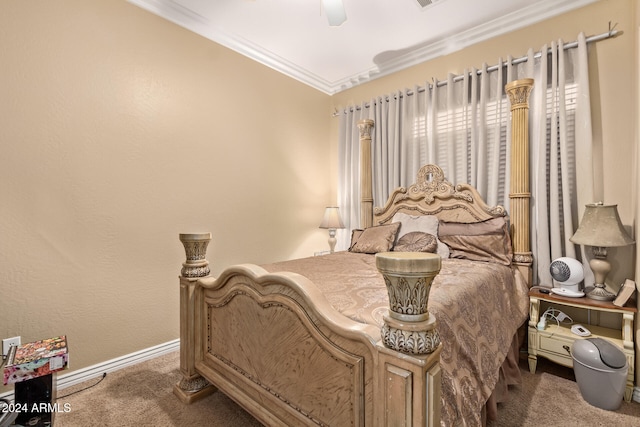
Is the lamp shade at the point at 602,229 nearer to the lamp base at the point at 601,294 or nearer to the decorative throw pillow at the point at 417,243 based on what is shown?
the lamp base at the point at 601,294

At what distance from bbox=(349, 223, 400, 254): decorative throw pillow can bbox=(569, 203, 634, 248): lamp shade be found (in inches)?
48.7

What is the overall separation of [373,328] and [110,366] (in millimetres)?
2110

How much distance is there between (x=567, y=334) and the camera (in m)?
1.96

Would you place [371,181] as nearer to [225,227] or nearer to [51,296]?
[225,227]

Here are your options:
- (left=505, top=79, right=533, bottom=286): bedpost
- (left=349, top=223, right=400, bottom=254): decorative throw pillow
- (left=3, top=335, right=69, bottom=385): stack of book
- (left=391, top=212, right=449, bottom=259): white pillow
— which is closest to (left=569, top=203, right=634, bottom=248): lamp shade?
(left=505, top=79, right=533, bottom=286): bedpost

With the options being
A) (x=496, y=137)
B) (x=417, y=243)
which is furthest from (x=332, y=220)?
(x=496, y=137)

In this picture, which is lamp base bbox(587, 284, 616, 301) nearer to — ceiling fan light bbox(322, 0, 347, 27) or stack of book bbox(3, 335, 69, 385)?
ceiling fan light bbox(322, 0, 347, 27)

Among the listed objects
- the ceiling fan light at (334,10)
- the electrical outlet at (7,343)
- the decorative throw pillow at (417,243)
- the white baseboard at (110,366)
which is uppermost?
the ceiling fan light at (334,10)

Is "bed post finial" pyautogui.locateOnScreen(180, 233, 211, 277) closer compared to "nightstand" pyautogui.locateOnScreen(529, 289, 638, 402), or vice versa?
"bed post finial" pyautogui.locateOnScreen(180, 233, 211, 277)

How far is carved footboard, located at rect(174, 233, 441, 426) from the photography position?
0.81m

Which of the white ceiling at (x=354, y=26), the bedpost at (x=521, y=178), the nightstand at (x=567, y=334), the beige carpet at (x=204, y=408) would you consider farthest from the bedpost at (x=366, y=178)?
the beige carpet at (x=204, y=408)

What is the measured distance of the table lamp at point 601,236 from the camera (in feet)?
6.02

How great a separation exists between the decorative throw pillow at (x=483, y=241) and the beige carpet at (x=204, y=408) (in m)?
0.84

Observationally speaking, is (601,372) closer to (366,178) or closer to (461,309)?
(461,309)
